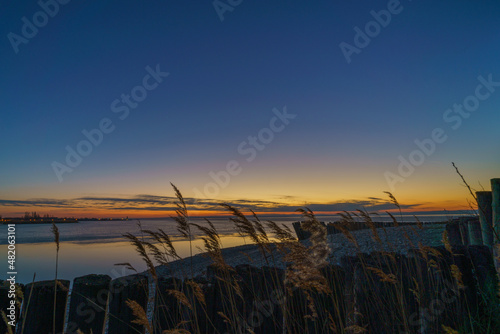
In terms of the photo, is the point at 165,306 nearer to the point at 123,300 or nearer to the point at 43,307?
the point at 123,300

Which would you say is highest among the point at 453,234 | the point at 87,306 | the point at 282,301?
the point at 87,306

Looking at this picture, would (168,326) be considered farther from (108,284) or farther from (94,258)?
(94,258)

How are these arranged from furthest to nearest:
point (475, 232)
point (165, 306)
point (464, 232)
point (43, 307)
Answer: point (464, 232), point (475, 232), point (165, 306), point (43, 307)

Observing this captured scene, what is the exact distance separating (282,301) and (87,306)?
70.3 inches

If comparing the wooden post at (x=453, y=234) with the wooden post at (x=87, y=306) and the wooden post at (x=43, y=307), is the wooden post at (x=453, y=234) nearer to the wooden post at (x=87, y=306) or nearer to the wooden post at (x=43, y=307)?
the wooden post at (x=87, y=306)

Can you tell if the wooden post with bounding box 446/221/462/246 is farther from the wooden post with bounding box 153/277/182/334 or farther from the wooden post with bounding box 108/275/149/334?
the wooden post with bounding box 108/275/149/334

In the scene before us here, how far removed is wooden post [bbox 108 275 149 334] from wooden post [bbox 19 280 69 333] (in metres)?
0.40

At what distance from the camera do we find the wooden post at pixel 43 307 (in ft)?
9.02

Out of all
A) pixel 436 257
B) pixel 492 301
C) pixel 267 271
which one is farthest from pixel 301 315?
pixel 492 301

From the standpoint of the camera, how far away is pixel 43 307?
2775mm

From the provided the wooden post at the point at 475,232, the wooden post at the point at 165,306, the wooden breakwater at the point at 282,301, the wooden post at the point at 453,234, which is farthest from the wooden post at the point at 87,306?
the wooden post at the point at 453,234

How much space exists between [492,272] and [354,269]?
1.38m

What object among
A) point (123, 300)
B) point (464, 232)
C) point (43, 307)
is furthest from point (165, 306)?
point (464, 232)

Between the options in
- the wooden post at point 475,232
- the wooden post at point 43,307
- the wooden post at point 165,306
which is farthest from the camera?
the wooden post at point 475,232
